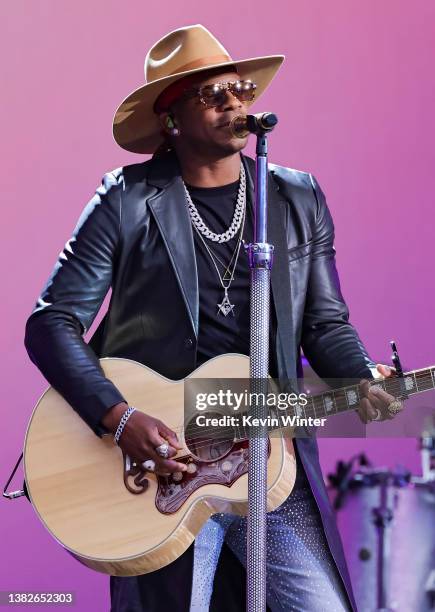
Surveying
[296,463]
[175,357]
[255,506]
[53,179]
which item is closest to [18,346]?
[53,179]

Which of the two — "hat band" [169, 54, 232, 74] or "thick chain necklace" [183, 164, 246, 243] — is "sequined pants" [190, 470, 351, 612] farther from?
"hat band" [169, 54, 232, 74]

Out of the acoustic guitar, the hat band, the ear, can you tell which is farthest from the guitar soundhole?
the hat band

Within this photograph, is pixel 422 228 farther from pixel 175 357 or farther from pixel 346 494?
pixel 175 357

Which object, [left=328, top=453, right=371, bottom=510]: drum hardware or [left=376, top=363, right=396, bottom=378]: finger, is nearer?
[left=376, top=363, right=396, bottom=378]: finger

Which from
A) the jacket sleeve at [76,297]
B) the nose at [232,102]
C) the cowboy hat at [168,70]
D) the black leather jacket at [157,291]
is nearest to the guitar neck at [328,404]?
the black leather jacket at [157,291]

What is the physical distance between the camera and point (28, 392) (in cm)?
421

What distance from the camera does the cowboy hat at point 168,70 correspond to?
3.29 m

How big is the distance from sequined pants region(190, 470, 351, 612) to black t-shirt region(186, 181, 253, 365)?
435mm

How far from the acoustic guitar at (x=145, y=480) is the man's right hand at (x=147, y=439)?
4cm

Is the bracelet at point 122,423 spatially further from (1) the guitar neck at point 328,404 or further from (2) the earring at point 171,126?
(2) the earring at point 171,126

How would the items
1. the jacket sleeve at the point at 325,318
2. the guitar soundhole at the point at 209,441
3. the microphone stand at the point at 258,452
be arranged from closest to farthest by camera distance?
the microphone stand at the point at 258,452 < the guitar soundhole at the point at 209,441 < the jacket sleeve at the point at 325,318

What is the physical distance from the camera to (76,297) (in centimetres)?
325

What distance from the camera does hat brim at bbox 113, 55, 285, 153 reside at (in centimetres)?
333

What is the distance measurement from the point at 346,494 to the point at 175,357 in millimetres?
859
